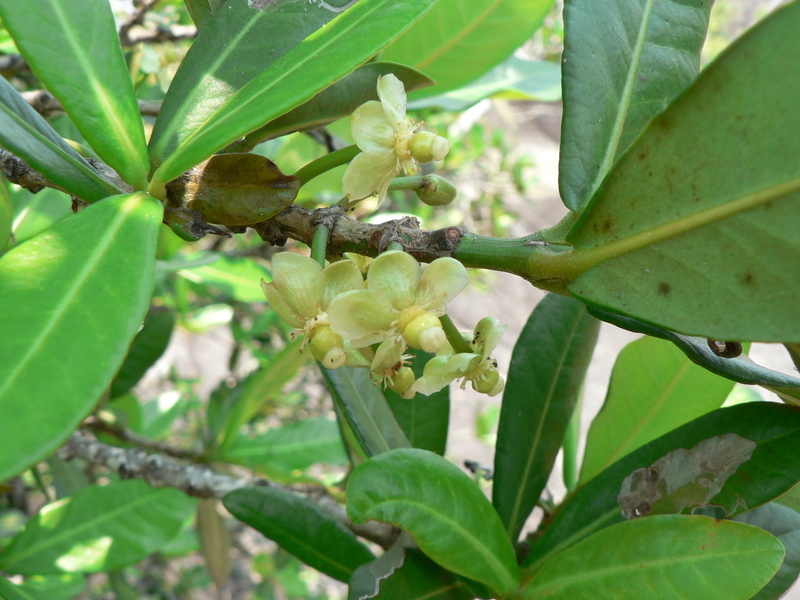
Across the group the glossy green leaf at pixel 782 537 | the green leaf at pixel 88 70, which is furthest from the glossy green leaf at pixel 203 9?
the glossy green leaf at pixel 782 537

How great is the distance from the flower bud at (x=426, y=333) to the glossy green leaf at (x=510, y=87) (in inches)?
32.2

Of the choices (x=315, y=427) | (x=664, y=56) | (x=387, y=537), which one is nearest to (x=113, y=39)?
(x=664, y=56)

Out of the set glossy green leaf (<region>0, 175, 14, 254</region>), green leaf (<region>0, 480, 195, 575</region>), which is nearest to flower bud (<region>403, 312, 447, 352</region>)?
glossy green leaf (<region>0, 175, 14, 254</region>)

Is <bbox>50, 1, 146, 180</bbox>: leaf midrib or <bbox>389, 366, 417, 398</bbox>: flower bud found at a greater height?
<bbox>50, 1, 146, 180</bbox>: leaf midrib

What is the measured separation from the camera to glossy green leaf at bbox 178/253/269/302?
161 centimetres

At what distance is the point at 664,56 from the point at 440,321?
0.40 metres

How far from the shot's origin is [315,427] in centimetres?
180

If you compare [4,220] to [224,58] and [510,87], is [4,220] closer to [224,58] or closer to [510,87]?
[224,58]

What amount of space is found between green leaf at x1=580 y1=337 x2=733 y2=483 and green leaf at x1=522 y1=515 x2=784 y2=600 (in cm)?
26

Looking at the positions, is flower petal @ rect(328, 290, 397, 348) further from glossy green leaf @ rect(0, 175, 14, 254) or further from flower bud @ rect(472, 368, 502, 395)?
glossy green leaf @ rect(0, 175, 14, 254)

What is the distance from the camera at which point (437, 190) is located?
69 cm

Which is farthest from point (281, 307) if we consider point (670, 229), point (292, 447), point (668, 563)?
A: point (292, 447)

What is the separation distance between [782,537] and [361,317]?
580 millimetres

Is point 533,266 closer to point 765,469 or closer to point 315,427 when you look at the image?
point 765,469
